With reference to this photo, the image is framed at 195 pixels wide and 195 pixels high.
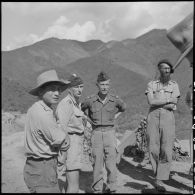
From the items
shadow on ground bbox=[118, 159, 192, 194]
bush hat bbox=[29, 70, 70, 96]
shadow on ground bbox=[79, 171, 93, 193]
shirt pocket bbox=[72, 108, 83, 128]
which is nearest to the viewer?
bush hat bbox=[29, 70, 70, 96]

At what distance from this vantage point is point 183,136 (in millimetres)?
11898

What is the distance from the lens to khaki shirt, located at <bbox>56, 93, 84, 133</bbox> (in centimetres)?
420

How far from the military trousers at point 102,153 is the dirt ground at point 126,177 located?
58cm

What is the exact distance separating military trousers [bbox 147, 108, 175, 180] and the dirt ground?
39 cm

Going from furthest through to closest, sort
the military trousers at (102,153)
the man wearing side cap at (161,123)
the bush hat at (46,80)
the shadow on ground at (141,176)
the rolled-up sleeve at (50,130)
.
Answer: the shadow on ground at (141,176) < the man wearing side cap at (161,123) < the military trousers at (102,153) < the bush hat at (46,80) < the rolled-up sleeve at (50,130)

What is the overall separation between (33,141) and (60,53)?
44.3 meters

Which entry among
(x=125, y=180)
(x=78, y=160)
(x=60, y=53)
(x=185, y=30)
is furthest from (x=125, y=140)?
(x=60, y=53)

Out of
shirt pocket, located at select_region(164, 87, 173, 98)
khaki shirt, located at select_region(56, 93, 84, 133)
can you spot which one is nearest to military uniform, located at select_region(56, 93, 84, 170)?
khaki shirt, located at select_region(56, 93, 84, 133)

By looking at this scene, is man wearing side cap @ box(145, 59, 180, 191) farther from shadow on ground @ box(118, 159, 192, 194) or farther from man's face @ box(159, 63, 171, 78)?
shadow on ground @ box(118, 159, 192, 194)

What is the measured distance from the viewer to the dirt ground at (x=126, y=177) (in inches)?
219

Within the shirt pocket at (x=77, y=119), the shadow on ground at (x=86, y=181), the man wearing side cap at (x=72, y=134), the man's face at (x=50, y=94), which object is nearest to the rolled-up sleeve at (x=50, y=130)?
the man's face at (x=50, y=94)

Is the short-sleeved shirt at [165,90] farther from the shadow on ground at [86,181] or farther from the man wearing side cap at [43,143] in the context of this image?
the man wearing side cap at [43,143]

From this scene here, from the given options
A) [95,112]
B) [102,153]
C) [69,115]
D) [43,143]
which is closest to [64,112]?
[69,115]

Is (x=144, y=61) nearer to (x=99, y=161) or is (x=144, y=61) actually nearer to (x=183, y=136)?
(x=183, y=136)
